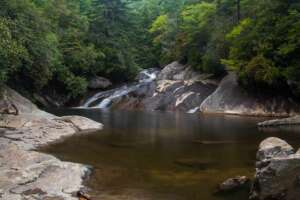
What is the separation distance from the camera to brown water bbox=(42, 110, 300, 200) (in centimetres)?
1245

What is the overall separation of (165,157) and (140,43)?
173ft

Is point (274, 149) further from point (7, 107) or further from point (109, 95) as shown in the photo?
point (109, 95)

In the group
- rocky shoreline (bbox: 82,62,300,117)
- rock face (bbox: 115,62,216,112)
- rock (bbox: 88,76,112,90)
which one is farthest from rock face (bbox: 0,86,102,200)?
rock (bbox: 88,76,112,90)

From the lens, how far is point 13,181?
477 inches

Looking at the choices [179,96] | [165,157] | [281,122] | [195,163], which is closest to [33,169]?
[165,157]

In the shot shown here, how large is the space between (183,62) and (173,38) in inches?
315

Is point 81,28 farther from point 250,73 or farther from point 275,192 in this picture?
point 275,192

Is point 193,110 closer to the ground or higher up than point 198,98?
closer to the ground

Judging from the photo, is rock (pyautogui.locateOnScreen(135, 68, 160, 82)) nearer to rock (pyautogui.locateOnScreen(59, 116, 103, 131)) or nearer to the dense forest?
the dense forest

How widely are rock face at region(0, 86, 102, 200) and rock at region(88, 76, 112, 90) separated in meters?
26.1

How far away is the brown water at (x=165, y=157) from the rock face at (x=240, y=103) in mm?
8938

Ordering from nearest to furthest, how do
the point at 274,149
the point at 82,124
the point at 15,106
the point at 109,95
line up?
the point at 274,149 → the point at 82,124 → the point at 15,106 → the point at 109,95

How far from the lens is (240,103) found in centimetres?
3872

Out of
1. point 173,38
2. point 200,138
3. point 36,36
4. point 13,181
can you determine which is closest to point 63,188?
point 13,181
